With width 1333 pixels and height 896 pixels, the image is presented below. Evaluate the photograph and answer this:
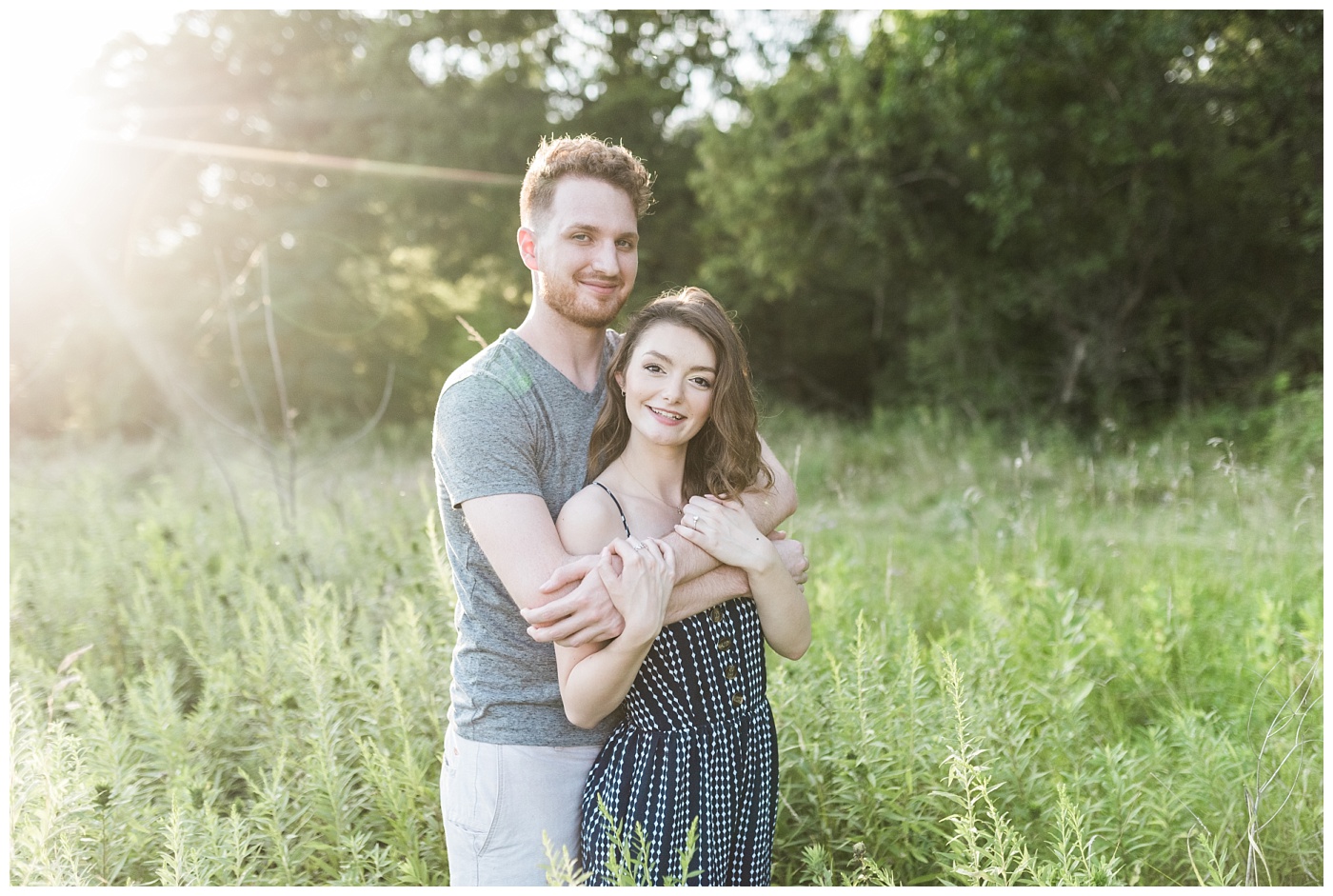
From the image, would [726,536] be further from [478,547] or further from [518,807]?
[518,807]

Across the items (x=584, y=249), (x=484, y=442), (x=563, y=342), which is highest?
(x=584, y=249)

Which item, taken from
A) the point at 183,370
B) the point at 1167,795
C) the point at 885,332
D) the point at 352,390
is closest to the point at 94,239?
the point at 183,370

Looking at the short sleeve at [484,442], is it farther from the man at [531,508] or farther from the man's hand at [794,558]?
the man's hand at [794,558]

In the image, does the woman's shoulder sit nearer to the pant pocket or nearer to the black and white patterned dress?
the black and white patterned dress

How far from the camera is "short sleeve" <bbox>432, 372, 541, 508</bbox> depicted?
2.14m

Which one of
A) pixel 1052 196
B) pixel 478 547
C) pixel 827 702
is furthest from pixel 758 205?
pixel 478 547

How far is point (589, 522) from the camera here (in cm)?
218

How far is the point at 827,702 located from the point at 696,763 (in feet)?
3.26

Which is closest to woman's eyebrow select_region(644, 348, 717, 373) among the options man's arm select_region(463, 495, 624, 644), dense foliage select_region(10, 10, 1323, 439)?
man's arm select_region(463, 495, 624, 644)

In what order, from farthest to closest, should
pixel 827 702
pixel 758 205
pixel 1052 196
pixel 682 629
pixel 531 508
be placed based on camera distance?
pixel 758 205
pixel 1052 196
pixel 827 702
pixel 682 629
pixel 531 508

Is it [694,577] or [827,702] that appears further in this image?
[827,702]

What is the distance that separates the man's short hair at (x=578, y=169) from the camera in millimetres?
2402

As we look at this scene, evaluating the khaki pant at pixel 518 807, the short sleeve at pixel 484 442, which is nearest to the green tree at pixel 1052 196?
the short sleeve at pixel 484 442

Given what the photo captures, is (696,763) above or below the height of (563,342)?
below
